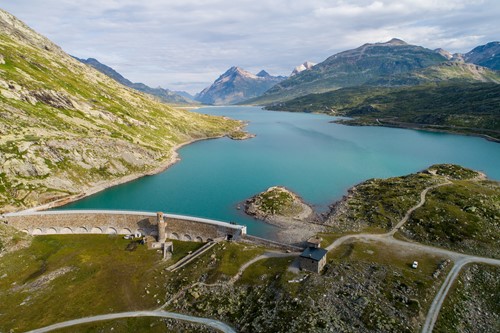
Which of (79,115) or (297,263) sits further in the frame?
(79,115)

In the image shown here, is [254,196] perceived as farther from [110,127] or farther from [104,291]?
[110,127]

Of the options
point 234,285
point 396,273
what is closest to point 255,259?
point 234,285

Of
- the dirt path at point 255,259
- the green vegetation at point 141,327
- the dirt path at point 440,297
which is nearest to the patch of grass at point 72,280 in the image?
the green vegetation at point 141,327

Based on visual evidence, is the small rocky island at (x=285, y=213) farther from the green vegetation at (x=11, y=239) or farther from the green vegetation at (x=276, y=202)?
the green vegetation at (x=11, y=239)

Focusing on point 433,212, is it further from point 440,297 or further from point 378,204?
point 440,297

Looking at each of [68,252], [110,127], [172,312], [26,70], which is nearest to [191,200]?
[68,252]
